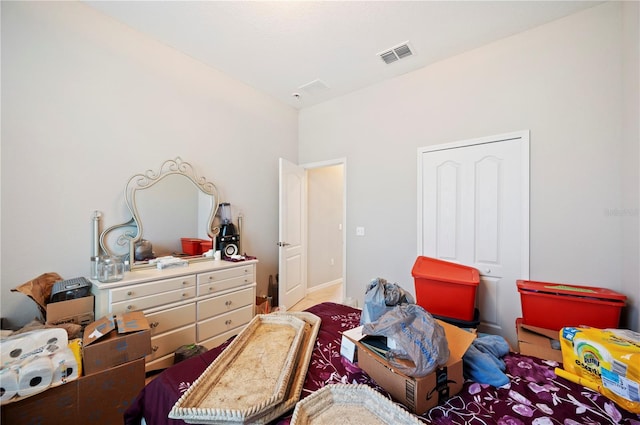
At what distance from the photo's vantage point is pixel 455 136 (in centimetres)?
250

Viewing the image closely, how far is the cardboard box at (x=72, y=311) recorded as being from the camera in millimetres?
1631

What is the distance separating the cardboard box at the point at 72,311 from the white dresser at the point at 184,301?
0.05m

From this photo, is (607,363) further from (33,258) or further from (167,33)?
(167,33)

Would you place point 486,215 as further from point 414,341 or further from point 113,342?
point 113,342

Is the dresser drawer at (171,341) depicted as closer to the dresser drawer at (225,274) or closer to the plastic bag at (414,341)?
the dresser drawer at (225,274)

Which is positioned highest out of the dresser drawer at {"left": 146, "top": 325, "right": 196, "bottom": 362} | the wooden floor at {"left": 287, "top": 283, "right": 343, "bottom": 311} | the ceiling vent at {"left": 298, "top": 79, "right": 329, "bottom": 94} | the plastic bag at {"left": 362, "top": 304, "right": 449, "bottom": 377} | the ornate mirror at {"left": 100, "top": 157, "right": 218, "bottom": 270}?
the ceiling vent at {"left": 298, "top": 79, "right": 329, "bottom": 94}

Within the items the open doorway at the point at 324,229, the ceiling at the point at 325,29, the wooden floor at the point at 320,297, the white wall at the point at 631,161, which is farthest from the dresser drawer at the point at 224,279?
the white wall at the point at 631,161

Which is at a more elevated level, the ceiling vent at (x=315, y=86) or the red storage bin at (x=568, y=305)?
the ceiling vent at (x=315, y=86)

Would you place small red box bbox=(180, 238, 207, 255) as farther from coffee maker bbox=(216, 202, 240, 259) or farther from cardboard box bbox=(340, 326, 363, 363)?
cardboard box bbox=(340, 326, 363, 363)

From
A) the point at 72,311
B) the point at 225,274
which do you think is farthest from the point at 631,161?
the point at 72,311

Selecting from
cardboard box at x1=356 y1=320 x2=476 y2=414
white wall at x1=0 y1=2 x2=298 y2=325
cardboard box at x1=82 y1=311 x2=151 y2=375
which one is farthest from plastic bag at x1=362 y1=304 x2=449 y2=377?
white wall at x1=0 y1=2 x2=298 y2=325

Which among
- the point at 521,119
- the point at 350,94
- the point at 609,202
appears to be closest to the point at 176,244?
the point at 350,94

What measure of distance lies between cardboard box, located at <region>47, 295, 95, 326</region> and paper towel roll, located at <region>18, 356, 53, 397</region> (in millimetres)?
517

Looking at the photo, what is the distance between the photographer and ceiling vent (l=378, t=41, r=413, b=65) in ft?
7.83
